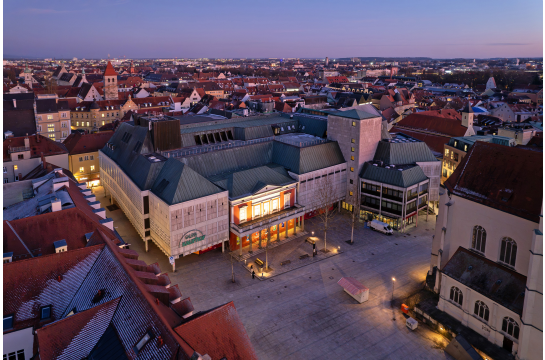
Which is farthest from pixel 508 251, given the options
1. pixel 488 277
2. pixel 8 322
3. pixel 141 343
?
pixel 8 322

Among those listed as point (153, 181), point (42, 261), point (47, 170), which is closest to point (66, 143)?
point (47, 170)

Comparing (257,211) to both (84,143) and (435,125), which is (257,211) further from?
(435,125)

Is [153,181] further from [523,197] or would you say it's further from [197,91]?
[197,91]

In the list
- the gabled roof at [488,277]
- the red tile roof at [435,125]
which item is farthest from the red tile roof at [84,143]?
the red tile roof at [435,125]

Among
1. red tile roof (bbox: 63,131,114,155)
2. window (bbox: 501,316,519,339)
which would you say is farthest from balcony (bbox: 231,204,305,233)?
red tile roof (bbox: 63,131,114,155)

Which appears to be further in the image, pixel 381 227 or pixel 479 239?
pixel 381 227

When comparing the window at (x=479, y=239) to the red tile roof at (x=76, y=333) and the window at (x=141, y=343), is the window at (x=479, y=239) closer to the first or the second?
the window at (x=141, y=343)

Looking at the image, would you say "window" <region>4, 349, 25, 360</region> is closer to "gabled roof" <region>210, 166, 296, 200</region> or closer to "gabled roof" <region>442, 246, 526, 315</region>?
"gabled roof" <region>210, 166, 296, 200</region>

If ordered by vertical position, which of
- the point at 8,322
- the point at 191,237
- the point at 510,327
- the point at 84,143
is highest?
the point at 84,143

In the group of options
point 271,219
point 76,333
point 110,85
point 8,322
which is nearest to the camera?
point 76,333
